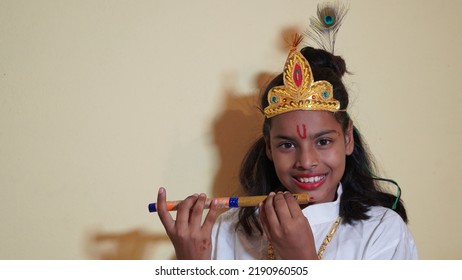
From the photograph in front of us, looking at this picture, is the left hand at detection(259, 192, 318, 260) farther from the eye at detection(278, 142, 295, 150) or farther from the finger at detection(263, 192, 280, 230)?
the eye at detection(278, 142, 295, 150)

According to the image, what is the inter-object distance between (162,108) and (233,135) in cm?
19

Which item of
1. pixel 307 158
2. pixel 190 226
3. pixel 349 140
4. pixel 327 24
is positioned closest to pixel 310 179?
pixel 307 158

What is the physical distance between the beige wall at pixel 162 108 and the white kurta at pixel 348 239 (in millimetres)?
175

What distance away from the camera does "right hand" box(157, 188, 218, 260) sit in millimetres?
1025

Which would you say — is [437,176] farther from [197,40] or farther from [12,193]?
[12,193]

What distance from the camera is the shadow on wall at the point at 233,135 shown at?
1.31 metres

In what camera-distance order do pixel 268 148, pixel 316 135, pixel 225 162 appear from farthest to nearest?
pixel 225 162 → pixel 268 148 → pixel 316 135

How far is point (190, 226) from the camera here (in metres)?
1.03

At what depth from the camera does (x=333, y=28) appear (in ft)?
4.19

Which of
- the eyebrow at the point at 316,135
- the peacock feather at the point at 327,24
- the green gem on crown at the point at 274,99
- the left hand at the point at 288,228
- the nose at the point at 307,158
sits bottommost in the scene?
the left hand at the point at 288,228

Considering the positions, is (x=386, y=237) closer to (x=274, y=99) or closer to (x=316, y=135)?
(x=316, y=135)

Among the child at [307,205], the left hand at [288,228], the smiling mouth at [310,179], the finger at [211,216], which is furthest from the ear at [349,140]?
the finger at [211,216]

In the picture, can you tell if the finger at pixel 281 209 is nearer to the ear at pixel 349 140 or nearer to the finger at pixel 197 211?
the finger at pixel 197 211
